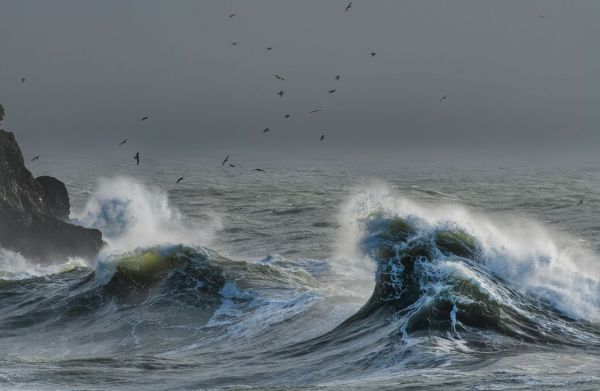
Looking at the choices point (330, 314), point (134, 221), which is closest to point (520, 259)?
point (330, 314)

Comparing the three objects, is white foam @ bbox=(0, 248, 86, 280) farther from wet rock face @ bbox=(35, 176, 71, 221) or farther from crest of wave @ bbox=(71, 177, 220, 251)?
crest of wave @ bbox=(71, 177, 220, 251)

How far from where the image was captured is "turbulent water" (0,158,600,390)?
15297mm

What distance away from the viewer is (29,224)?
1296 inches

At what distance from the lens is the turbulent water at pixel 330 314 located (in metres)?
15.3

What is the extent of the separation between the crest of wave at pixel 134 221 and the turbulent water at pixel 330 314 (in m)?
8.54

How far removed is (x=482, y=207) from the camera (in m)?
58.3

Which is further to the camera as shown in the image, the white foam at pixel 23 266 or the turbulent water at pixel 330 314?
the white foam at pixel 23 266

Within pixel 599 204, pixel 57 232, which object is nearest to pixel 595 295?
pixel 57 232

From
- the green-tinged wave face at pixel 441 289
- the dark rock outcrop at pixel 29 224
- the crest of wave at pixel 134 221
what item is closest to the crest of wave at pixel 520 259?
the green-tinged wave face at pixel 441 289

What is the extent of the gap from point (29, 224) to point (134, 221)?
16.6 metres

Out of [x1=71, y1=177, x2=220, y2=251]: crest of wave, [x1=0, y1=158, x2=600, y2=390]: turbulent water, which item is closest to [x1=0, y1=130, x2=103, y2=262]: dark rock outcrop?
[x1=0, y1=158, x2=600, y2=390]: turbulent water

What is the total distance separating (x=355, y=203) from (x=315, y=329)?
30.7ft

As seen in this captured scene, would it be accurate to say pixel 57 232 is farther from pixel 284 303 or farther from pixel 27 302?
pixel 284 303

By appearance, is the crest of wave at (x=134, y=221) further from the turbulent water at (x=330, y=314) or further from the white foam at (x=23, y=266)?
the turbulent water at (x=330, y=314)
